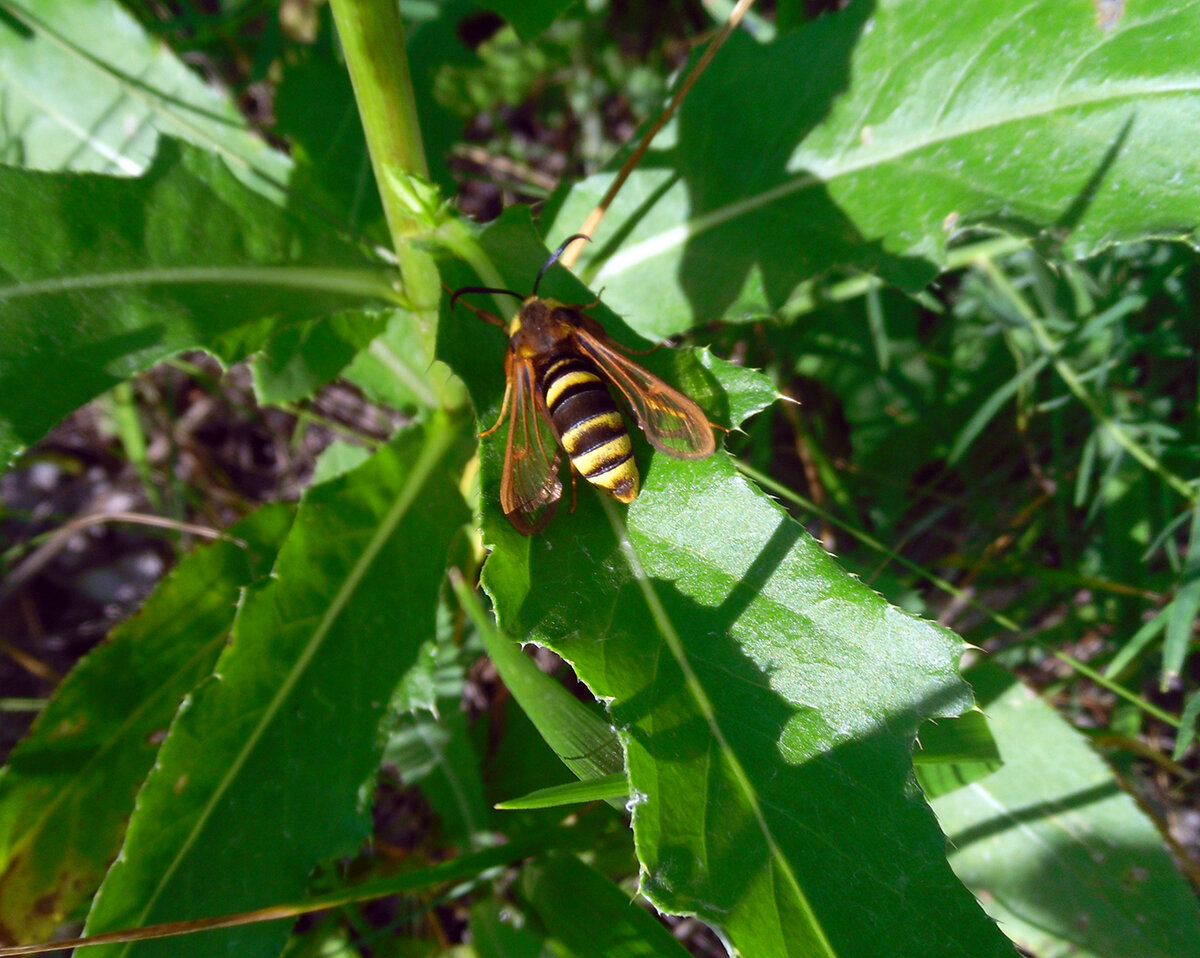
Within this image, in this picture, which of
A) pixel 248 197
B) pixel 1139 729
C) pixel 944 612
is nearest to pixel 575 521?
pixel 248 197

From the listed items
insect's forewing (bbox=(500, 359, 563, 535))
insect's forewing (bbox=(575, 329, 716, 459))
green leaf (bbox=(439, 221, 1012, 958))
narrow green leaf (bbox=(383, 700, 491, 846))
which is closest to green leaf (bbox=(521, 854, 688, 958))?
narrow green leaf (bbox=(383, 700, 491, 846))

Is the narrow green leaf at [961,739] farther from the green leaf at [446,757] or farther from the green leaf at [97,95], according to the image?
the green leaf at [97,95]

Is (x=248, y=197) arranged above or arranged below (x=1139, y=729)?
above

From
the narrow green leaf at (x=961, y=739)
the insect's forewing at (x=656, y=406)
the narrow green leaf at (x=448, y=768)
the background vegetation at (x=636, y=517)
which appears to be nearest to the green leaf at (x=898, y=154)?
the background vegetation at (x=636, y=517)

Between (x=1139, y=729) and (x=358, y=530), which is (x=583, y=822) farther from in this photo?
(x=1139, y=729)

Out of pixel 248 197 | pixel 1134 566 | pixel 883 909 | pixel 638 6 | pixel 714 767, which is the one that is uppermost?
pixel 638 6

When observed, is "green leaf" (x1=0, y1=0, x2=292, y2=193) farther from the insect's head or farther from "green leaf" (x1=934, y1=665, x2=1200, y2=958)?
"green leaf" (x1=934, y1=665, x2=1200, y2=958)
